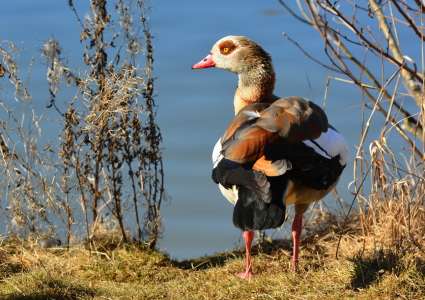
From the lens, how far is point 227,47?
614 cm

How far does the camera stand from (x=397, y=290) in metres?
4.43

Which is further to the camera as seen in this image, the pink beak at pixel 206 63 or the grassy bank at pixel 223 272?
the pink beak at pixel 206 63

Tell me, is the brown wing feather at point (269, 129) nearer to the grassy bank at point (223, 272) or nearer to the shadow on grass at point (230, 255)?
the grassy bank at point (223, 272)

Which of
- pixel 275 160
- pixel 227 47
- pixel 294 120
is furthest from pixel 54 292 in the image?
pixel 227 47

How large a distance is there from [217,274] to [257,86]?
1.83 metres

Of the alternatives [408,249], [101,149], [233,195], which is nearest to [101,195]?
[101,149]

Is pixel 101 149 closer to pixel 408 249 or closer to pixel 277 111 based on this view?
pixel 277 111

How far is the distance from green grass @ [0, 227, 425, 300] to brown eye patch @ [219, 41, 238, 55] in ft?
6.76

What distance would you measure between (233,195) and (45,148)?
6.73ft

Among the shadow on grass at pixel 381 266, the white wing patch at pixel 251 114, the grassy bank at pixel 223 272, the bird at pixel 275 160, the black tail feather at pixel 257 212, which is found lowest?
the shadow on grass at pixel 381 266

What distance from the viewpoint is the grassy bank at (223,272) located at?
457cm

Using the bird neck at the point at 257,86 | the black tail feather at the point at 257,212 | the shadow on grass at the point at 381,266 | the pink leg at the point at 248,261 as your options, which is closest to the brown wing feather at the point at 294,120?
the black tail feather at the point at 257,212

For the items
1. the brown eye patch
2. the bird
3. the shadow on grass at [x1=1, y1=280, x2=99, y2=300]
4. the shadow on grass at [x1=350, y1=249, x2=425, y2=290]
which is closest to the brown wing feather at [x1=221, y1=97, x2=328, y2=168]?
the bird

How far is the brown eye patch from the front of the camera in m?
6.11
